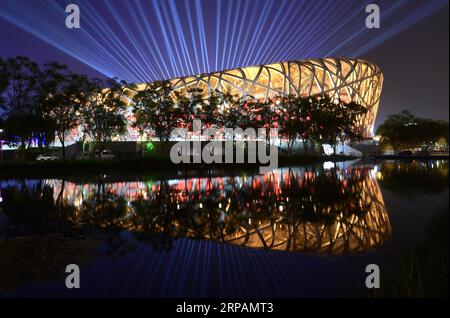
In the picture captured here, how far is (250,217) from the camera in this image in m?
8.86

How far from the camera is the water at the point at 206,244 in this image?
187 inches

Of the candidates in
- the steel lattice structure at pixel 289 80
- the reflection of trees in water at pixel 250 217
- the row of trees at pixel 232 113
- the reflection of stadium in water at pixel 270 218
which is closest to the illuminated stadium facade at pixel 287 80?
the steel lattice structure at pixel 289 80

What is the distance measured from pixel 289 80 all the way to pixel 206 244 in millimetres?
67836

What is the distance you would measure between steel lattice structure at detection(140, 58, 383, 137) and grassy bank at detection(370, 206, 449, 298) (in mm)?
64841

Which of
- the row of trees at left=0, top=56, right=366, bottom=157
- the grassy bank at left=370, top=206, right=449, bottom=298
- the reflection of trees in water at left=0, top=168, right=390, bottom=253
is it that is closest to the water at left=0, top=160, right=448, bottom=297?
the reflection of trees in water at left=0, top=168, right=390, bottom=253

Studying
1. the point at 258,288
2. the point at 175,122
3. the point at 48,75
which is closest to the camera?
the point at 258,288

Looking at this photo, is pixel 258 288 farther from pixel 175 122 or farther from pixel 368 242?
pixel 175 122

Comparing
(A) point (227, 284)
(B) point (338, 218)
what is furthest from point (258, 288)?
(B) point (338, 218)

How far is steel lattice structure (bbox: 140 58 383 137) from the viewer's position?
7006cm

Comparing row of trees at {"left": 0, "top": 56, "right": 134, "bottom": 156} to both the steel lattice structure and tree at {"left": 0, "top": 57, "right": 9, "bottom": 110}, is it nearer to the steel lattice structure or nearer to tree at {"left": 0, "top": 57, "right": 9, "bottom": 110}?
tree at {"left": 0, "top": 57, "right": 9, "bottom": 110}

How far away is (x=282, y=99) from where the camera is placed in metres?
49.3

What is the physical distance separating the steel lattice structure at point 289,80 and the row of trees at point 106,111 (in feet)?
72.1

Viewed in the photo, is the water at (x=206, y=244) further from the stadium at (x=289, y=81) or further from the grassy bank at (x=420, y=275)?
the stadium at (x=289, y=81)
